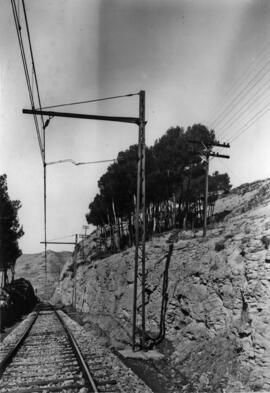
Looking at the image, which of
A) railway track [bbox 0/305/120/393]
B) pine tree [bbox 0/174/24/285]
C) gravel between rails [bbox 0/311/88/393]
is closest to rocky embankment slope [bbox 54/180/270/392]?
railway track [bbox 0/305/120/393]

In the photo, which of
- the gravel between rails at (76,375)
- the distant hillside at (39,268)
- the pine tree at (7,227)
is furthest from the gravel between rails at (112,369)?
the distant hillside at (39,268)

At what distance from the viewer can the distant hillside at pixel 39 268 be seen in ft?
468

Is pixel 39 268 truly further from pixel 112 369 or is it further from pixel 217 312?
pixel 112 369

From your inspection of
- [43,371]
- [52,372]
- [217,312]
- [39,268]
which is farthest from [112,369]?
[39,268]

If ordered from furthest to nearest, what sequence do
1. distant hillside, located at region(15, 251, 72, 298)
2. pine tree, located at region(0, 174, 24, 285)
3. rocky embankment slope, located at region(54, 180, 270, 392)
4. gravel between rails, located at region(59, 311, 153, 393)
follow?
distant hillside, located at region(15, 251, 72, 298)
pine tree, located at region(0, 174, 24, 285)
rocky embankment slope, located at region(54, 180, 270, 392)
gravel between rails, located at region(59, 311, 153, 393)

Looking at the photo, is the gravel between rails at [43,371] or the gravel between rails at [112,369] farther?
the gravel between rails at [112,369]

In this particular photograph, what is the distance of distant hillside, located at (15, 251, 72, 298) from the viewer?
143 m

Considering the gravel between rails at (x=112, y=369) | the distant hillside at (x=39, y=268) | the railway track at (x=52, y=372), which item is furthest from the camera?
the distant hillside at (x=39, y=268)

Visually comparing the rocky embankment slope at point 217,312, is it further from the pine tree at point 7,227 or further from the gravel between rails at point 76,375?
the pine tree at point 7,227

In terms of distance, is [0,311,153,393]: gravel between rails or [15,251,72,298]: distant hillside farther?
[15,251,72,298]: distant hillside

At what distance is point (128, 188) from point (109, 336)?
2125cm

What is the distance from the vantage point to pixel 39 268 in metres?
154

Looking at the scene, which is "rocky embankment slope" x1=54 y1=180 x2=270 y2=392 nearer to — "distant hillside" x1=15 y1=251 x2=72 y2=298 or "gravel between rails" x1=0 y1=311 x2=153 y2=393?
"gravel between rails" x1=0 y1=311 x2=153 y2=393

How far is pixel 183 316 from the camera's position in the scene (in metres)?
14.7
